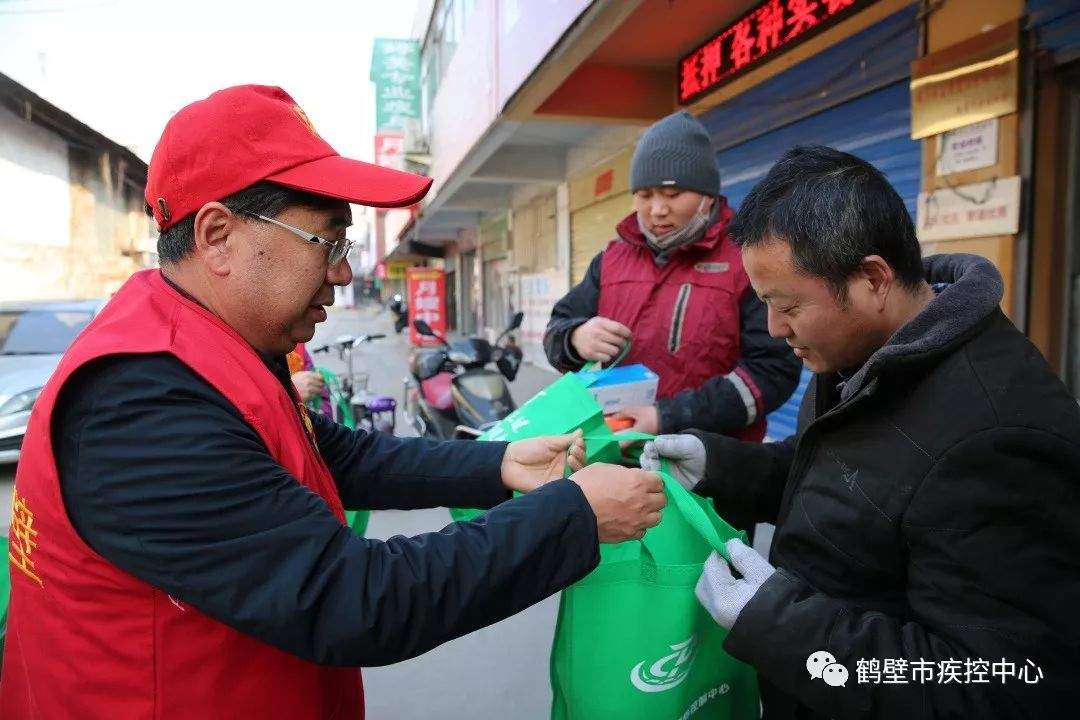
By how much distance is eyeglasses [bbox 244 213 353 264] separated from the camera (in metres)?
1.11

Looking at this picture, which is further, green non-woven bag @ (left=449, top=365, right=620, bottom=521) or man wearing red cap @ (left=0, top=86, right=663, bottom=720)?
green non-woven bag @ (left=449, top=365, right=620, bottom=521)

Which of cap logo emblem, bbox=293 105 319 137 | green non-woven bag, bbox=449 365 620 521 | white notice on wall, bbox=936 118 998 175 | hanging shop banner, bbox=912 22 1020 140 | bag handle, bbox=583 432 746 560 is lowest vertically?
bag handle, bbox=583 432 746 560

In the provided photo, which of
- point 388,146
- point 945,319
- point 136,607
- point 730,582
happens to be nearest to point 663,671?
point 730,582

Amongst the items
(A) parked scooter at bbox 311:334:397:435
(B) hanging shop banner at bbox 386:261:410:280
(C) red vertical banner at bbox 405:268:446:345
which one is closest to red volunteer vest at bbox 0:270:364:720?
(A) parked scooter at bbox 311:334:397:435

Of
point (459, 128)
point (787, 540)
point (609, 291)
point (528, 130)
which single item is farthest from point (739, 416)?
point (459, 128)

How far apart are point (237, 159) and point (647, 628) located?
45.6 inches

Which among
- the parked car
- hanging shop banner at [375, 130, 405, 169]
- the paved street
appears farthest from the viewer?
hanging shop banner at [375, 130, 405, 169]

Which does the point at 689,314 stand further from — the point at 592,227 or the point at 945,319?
the point at 592,227

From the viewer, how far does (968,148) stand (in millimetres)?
3404

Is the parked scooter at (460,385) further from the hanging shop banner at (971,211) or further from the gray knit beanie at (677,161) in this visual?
the hanging shop banner at (971,211)

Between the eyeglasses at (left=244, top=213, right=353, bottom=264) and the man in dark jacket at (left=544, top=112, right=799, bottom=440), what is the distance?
110cm

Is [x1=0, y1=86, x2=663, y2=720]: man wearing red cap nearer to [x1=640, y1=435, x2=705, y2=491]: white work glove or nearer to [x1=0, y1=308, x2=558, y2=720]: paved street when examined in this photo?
[x1=640, y1=435, x2=705, y2=491]: white work glove

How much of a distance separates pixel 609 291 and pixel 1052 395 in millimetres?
1584

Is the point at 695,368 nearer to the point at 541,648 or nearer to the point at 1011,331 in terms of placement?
the point at 1011,331
